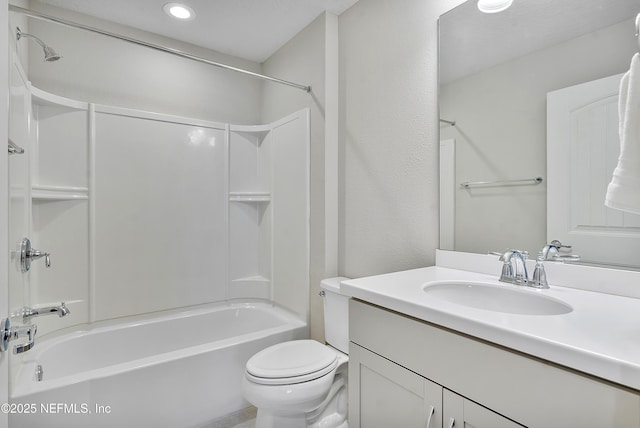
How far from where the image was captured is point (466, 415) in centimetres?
79

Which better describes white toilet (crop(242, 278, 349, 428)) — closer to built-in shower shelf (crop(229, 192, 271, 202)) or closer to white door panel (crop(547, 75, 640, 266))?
white door panel (crop(547, 75, 640, 266))

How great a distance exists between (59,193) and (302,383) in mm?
1841

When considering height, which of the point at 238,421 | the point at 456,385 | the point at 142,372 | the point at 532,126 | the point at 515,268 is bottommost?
the point at 238,421

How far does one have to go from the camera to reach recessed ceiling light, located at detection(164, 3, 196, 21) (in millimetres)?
2037

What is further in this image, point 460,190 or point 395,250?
point 395,250

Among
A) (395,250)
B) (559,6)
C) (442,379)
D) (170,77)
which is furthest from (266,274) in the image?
(559,6)

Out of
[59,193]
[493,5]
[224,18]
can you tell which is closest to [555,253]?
[493,5]

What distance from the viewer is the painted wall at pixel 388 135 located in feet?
5.19

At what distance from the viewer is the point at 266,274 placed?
2768mm

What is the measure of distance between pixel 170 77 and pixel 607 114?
260 centimetres

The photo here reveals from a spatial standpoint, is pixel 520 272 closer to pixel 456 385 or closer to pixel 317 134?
pixel 456 385

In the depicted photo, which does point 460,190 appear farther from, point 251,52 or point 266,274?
point 251,52

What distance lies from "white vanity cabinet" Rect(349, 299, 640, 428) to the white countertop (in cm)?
3

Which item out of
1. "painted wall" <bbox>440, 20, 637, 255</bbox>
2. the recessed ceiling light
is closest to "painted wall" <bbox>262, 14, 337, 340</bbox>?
the recessed ceiling light
